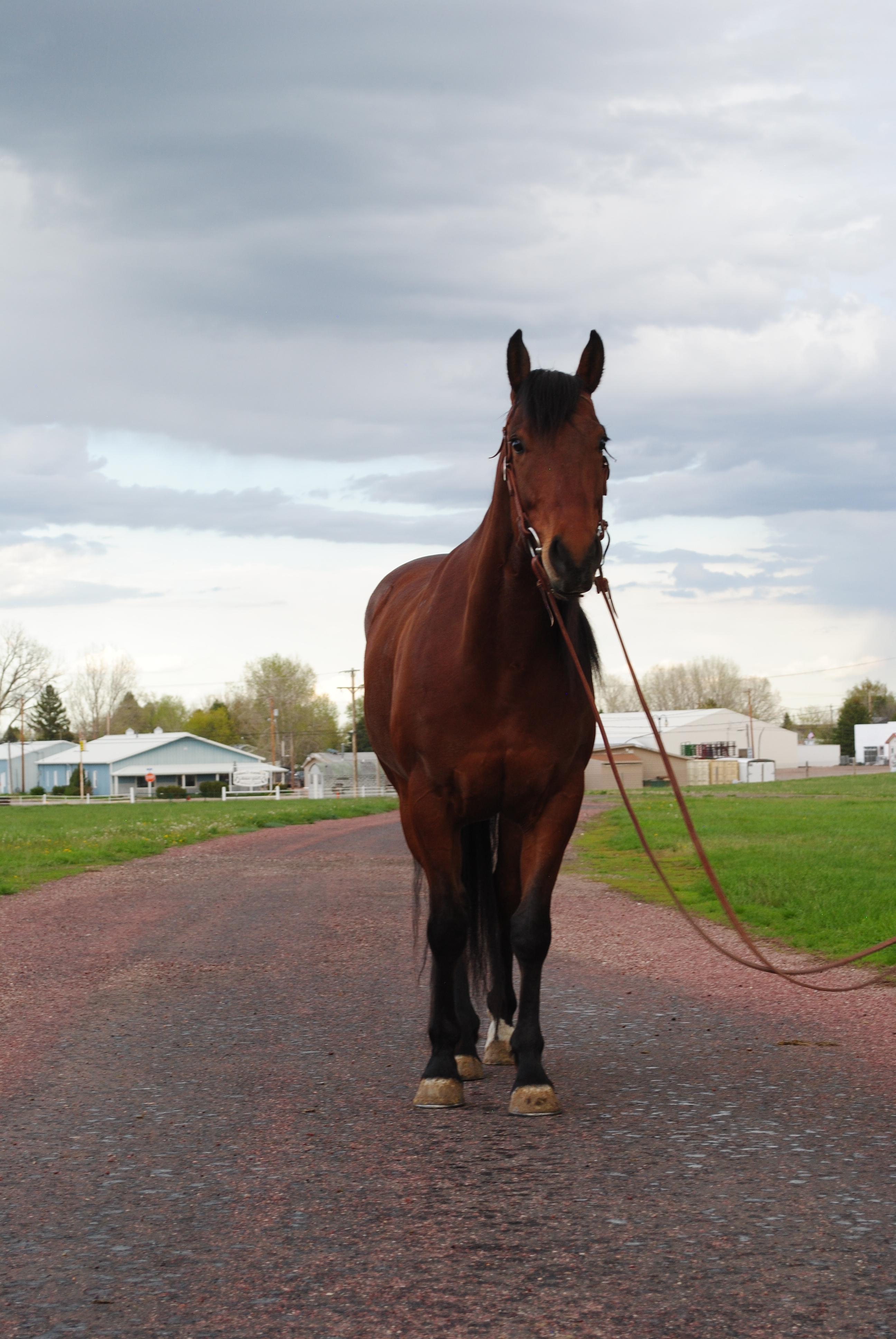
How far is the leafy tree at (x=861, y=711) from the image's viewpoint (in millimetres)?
124250

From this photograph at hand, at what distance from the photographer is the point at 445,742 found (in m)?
4.82

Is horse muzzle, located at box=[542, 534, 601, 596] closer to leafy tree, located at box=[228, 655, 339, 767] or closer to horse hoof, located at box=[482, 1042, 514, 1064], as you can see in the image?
horse hoof, located at box=[482, 1042, 514, 1064]

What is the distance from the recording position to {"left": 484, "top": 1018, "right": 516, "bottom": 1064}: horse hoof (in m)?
5.59

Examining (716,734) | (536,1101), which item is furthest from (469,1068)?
(716,734)

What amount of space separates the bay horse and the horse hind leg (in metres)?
0.01

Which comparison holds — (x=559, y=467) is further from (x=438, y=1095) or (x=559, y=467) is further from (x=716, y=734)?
(x=716, y=734)

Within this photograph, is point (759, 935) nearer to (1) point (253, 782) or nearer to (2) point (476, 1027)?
(2) point (476, 1027)

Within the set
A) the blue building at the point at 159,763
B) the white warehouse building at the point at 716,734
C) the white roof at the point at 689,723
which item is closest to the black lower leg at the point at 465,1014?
the blue building at the point at 159,763

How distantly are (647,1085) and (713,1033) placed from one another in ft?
3.75

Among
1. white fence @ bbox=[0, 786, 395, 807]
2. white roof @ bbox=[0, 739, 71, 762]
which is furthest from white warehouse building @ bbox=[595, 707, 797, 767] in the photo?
white roof @ bbox=[0, 739, 71, 762]

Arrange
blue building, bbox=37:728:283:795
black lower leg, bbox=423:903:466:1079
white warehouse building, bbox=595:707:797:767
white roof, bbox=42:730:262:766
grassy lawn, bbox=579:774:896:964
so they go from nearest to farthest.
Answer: black lower leg, bbox=423:903:466:1079 < grassy lawn, bbox=579:774:896:964 < blue building, bbox=37:728:283:795 < white roof, bbox=42:730:262:766 < white warehouse building, bbox=595:707:797:767

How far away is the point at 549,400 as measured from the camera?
174 inches

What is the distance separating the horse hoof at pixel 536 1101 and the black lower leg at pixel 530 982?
0.06 meters

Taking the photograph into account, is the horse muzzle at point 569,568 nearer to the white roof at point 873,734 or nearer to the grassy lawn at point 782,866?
the grassy lawn at point 782,866
